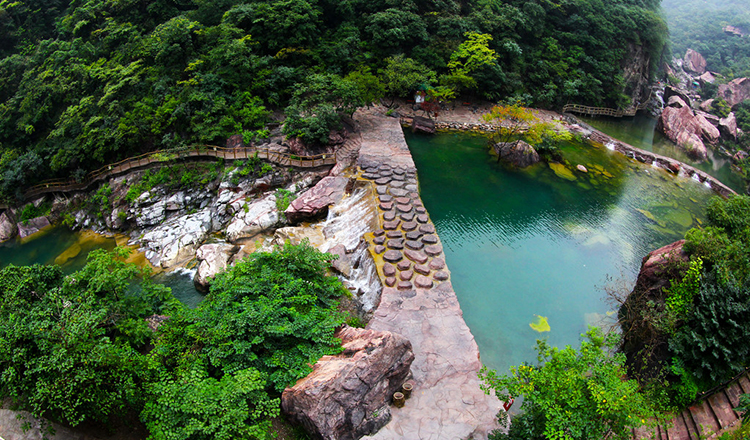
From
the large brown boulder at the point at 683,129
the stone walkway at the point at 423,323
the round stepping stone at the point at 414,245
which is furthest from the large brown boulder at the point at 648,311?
the large brown boulder at the point at 683,129

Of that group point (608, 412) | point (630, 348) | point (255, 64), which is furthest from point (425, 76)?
point (608, 412)

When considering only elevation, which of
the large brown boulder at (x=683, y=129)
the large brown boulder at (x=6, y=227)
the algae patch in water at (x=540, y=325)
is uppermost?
the algae patch in water at (x=540, y=325)

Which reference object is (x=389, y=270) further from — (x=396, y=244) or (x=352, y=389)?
(x=352, y=389)

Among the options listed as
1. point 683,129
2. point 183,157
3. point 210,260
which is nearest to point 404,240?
point 210,260

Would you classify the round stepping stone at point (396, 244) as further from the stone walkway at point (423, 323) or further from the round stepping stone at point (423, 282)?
the round stepping stone at point (423, 282)

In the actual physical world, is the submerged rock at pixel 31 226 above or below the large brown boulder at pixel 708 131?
below

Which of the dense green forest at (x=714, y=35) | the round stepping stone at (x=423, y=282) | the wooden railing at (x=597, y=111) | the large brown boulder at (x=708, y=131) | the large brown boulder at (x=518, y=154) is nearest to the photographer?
the round stepping stone at (x=423, y=282)

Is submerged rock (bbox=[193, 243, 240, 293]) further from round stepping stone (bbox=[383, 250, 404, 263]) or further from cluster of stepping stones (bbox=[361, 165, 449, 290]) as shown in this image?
round stepping stone (bbox=[383, 250, 404, 263])
